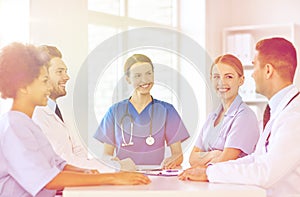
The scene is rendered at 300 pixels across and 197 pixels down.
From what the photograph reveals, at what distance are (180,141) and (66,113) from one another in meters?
0.88

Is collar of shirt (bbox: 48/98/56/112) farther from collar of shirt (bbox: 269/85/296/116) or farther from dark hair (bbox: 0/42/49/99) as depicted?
collar of shirt (bbox: 269/85/296/116)

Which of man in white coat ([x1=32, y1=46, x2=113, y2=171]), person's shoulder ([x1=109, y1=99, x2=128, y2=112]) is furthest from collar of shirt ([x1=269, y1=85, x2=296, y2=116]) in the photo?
man in white coat ([x1=32, y1=46, x2=113, y2=171])

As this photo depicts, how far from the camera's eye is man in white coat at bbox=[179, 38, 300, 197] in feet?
5.33

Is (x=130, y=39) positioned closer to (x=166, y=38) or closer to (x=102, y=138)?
(x=166, y=38)

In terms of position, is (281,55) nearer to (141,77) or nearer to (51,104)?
(141,77)

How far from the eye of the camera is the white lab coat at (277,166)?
5.31ft

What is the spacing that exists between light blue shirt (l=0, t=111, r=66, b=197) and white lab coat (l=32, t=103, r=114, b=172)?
1.27ft

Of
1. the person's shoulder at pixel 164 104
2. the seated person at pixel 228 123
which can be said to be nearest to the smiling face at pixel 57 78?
the person's shoulder at pixel 164 104

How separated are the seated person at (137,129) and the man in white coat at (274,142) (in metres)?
0.18

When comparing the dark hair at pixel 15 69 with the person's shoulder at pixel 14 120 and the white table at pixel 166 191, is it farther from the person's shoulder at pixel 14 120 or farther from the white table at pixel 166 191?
the white table at pixel 166 191

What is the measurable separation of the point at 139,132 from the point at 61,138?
383mm

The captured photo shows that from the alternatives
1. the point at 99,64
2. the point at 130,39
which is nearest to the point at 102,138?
the point at 99,64

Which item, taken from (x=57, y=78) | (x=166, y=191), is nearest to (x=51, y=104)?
(x=57, y=78)

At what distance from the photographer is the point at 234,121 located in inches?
83.0
